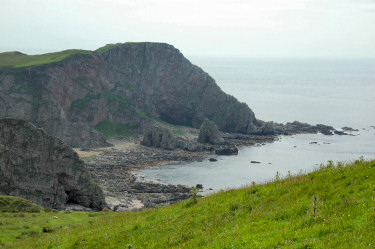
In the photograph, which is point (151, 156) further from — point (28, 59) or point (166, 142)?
point (28, 59)

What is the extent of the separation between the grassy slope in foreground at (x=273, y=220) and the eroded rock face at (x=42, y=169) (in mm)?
39431

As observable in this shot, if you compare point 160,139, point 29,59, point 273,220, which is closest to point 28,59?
point 29,59

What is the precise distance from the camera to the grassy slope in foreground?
12.5 meters

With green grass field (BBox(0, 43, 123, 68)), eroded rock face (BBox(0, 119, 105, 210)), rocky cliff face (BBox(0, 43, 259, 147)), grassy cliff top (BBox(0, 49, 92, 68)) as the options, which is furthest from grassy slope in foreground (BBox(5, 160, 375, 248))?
grassy cliff top (BBox(0, 49, 92, 68))

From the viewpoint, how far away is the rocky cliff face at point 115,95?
11244 cm

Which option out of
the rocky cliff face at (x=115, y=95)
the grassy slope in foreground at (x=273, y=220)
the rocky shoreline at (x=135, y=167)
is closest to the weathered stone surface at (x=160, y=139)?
the rocky shoreline at (x=135, y=167)

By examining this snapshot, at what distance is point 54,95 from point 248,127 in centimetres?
6242

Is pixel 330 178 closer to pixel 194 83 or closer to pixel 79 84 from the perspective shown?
pixel 79 84

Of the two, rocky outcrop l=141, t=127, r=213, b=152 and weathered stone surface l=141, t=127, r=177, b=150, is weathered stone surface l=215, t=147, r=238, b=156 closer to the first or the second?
rocky outcrop l=141, t=127, r=213, b=152

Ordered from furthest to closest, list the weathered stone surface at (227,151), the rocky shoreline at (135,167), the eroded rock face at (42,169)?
the weathered stone surface at (227,151) < the rocky shoreline at (135,167) < the eroded rock face at (42,169)

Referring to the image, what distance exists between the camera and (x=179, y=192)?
3049 inches

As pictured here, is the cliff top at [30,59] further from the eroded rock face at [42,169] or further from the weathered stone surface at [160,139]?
the eroded rock face at [42,169]

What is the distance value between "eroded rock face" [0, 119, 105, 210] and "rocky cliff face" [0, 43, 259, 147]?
46.8 m

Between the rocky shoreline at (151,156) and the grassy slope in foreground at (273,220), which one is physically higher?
the grassy slope in foreground at (273,220)
